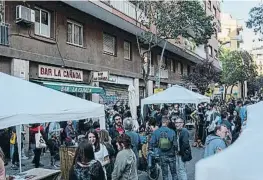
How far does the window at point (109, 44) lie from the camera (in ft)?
70.4

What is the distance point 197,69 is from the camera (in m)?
33.4

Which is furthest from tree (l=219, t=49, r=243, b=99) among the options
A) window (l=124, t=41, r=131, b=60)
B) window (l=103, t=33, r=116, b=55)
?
window (l=103, t=33, r=116, b=55)

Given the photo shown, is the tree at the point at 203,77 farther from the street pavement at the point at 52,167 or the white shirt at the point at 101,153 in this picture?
the white shirt at the point at 101,153

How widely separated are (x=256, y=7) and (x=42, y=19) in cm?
1228

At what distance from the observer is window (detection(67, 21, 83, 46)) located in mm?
18109

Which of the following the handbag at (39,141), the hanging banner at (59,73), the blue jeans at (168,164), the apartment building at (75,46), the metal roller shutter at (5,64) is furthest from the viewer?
the hanging banner at (59,73)

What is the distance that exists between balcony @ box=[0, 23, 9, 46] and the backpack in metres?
7.78

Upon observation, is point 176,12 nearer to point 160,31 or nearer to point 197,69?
point 160,31

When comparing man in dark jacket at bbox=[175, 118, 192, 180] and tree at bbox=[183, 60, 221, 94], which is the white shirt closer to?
man in dark jacket at bbox=[175, 118, 192, 180]

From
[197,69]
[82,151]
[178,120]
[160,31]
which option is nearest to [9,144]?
[178,120]

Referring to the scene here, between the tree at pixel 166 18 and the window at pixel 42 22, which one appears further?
the tree at pixel 166 18

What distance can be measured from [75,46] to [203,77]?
16.7 metres

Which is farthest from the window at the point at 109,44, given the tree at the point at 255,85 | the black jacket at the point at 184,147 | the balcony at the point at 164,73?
the tree at the point at 255,85

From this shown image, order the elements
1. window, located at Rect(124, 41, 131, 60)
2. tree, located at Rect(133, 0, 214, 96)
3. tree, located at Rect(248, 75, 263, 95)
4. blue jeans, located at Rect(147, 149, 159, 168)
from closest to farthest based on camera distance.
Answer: blue jeans, located at Rect(147, 149, 159, 168) → tree, located at Rect(133, 0, 214, 96) → window, located at Rect(124, 41, 131, 60) → tree, located at Rect(248, 75, 263, 95)
